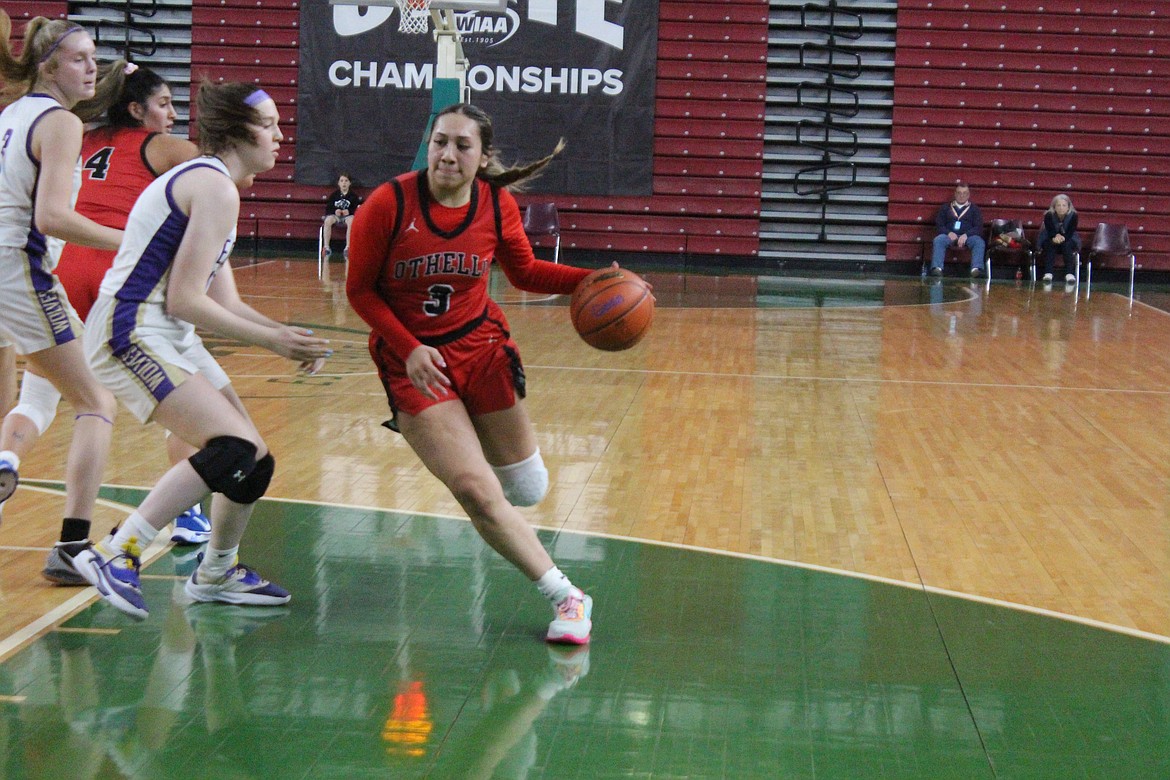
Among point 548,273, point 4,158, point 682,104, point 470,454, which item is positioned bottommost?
point 470,454

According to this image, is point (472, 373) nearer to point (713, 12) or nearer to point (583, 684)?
point (583, 684)

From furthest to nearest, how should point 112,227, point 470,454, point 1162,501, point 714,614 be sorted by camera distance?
point 1162,501
point 112,227
point 714,614
point 470,454

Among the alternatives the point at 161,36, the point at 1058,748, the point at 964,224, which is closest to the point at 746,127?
the point at 964,224

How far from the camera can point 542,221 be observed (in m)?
16.9

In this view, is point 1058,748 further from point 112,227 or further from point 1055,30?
point 1055,30

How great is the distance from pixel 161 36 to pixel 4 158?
51.7 feet

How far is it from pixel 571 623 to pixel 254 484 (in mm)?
944

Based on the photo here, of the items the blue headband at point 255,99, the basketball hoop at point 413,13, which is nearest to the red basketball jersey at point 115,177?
the blue headband at point 255,99

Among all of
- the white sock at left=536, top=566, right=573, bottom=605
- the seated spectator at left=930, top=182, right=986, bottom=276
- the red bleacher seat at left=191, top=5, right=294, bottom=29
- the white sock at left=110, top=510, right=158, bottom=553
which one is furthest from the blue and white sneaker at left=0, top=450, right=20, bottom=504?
the red bleacher seat at left=191, top=5, right=294, bottom=29

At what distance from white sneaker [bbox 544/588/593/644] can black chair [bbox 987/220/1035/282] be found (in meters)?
13.7

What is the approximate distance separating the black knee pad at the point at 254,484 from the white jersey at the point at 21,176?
1038 mm

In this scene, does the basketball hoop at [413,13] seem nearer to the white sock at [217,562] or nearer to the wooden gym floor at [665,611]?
the wooden gym floor at [665,611]

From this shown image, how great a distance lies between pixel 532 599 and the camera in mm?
3908

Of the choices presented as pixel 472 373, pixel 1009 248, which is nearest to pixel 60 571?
pixel 472 373
